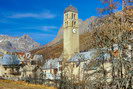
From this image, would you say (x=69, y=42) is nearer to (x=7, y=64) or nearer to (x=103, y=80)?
(x=7, y=64)

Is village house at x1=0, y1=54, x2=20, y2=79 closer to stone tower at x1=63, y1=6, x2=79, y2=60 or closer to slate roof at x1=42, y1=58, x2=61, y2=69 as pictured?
slate roof at x1=42, y1=58, x2=61, y2=69

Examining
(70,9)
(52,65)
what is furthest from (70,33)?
(52,65)

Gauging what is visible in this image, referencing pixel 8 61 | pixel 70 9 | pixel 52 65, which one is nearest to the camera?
pixel 8 61

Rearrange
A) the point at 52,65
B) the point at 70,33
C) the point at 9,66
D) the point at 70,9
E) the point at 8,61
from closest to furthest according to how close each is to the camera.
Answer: the point at 9,66 < the point at 8,61 < the point at 52,65 < the point at 70,33 < the point at 70,9

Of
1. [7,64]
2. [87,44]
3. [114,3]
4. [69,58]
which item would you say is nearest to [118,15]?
[114,3]

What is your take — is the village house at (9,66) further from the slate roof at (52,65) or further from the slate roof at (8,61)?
the slate roof at (52,65)

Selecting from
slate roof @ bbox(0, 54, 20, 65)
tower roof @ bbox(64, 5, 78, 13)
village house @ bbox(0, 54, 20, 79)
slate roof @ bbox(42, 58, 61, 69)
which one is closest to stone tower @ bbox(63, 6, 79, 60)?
tower roof @ bbox(64, 5, 78, 13)

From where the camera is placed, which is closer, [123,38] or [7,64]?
[123,38]

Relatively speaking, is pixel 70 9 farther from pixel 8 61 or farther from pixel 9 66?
pixel 9 66

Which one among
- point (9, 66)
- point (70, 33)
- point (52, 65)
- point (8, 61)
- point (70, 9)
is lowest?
point (9, 66)

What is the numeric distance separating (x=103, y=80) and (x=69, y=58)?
260ft

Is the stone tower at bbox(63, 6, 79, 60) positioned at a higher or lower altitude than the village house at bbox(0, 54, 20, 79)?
higher

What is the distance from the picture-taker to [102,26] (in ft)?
86.8

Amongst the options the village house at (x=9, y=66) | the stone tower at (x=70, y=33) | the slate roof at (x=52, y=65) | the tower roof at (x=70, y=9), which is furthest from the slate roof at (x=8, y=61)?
the tower roof at (x=70, y=9)
